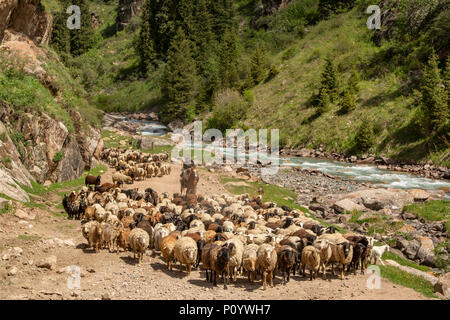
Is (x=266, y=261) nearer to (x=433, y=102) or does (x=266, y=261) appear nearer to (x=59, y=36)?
(x=433, y=102)

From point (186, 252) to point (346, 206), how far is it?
13199 mm

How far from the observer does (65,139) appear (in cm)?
1884

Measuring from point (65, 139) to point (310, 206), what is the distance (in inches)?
561

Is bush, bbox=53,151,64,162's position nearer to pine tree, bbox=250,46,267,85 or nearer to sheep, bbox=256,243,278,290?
sheep, bbox=256,243,278,290

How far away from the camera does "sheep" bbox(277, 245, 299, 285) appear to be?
9141 mm

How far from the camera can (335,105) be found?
45531mm

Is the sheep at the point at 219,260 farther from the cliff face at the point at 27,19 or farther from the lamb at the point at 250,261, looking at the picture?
the cliff face at the point at 27,19

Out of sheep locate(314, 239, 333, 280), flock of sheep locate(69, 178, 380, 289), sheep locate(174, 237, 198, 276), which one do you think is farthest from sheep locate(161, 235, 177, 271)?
sheep locate(314, 239, 333, 280)

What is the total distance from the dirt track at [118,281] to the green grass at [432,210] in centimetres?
1058

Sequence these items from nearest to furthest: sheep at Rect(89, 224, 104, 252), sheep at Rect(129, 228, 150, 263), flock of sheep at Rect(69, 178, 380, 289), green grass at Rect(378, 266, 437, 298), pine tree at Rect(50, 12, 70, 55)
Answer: flock of sheep at Rect(69, 178, 380, 289) → green grass at Rect(378, 266, 437, 298) → sheep at Rect(129, 228, 150, 263) → sheep at Rect(89, 224, 104, 252) → pine tree at Rect(50, 12, 70, 55)

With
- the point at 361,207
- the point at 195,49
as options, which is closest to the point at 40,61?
the point at 361,207

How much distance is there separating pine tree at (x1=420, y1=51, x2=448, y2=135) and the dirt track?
2742 centimetres

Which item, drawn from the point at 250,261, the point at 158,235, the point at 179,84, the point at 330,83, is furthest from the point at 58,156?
Result: the point at 179,84

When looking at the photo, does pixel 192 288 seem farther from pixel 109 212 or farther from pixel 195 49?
pixel 195 49
